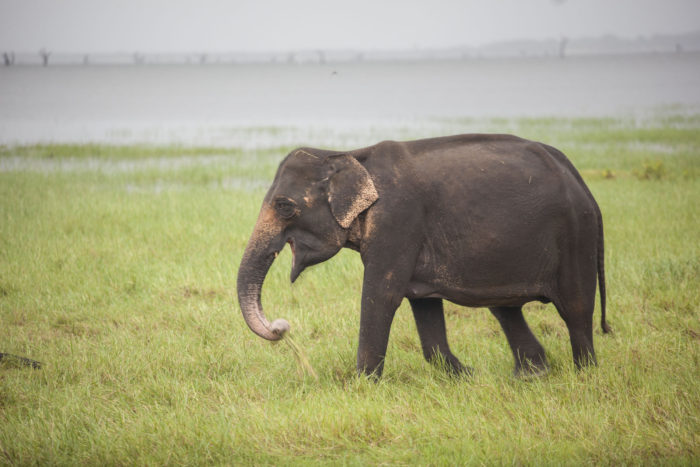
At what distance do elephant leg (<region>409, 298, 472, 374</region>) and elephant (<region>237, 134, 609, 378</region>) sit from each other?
0.48 m

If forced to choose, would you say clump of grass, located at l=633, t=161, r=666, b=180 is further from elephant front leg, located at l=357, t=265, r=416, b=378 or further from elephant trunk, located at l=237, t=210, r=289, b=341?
elephant trunk, located at l=237, t=210, r=289, b=341

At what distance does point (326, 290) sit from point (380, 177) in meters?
3.28

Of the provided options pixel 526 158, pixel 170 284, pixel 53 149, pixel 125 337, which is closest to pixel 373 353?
pixel 526 158

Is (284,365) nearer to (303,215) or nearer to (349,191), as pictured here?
(303,215)

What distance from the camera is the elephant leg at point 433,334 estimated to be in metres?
5.18

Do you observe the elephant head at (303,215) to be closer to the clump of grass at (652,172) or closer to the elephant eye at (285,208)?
the elephant eye at (285,208)

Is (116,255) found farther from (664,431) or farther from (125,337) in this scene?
(664,431)

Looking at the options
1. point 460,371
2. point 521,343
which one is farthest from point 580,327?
point 460,371

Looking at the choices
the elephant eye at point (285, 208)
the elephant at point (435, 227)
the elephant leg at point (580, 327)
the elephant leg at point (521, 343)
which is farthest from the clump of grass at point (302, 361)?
the elephant leg at point (580, 327)

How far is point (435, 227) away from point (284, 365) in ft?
5.70

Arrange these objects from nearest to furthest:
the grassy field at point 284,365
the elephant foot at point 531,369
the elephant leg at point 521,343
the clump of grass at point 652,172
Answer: the grassy field at point 284,365 → the elephant foot at point 531,369 → the elephant leg at point 521,343 → the clump of grass at point 652,172

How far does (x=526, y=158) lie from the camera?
4727mm

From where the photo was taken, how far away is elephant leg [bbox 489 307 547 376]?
5234 mm

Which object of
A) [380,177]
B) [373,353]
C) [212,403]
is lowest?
[212,403]
